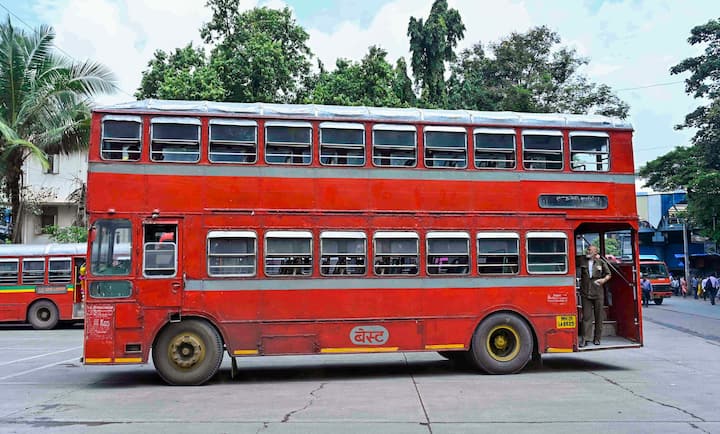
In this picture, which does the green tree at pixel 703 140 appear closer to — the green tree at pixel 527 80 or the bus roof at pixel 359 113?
the green tree at pixel 527 80

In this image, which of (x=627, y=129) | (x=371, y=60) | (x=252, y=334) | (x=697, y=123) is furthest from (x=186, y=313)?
(x=697, y=123)

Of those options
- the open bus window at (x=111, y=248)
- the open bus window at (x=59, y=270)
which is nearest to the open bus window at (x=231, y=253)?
the open bus window at (x=111, y=248)

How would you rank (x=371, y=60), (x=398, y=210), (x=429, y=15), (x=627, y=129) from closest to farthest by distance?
(x=398, y=210) < (x=627, y=129) < (x=371, y=60) < (x=429, y=15)

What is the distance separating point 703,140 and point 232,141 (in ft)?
104

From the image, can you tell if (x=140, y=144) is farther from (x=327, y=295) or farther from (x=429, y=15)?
(x=429, y=15)

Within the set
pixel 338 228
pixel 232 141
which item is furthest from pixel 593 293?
pixel 232 141

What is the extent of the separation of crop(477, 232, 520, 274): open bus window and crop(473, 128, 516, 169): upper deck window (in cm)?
125

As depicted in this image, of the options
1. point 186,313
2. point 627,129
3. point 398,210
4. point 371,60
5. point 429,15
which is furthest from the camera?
point 429,15

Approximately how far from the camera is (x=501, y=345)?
1162cm

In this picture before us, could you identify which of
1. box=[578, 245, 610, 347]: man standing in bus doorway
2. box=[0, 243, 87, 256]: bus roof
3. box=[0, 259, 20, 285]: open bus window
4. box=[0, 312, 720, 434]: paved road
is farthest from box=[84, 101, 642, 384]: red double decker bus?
box=[0, 259, 20, 285]: open bus window

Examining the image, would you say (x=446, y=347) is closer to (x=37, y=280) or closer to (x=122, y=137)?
(x=122, y=137)

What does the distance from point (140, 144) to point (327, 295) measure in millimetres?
3965

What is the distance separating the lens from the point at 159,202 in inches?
423

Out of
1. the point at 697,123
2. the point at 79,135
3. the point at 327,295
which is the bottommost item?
the point at 327,295
